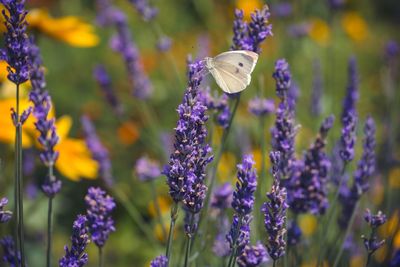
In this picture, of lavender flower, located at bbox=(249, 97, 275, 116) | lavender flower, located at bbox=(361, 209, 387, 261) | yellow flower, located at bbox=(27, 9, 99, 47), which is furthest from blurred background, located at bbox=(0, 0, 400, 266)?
lavender flower, located at bbox=(361, 209, 387, 261)

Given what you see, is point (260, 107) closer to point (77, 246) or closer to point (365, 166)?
point (365, 166)

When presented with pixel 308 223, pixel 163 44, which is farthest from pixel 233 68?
pixel 308 223

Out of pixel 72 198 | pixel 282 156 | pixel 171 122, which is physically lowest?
pixel 282 156

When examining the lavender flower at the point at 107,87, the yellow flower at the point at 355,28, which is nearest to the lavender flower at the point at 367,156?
the lavender flower at the point at 107,87

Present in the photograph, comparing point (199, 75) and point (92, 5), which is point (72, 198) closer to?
point (199, 75)

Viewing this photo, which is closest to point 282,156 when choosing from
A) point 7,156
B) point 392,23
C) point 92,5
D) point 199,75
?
point 199,75
